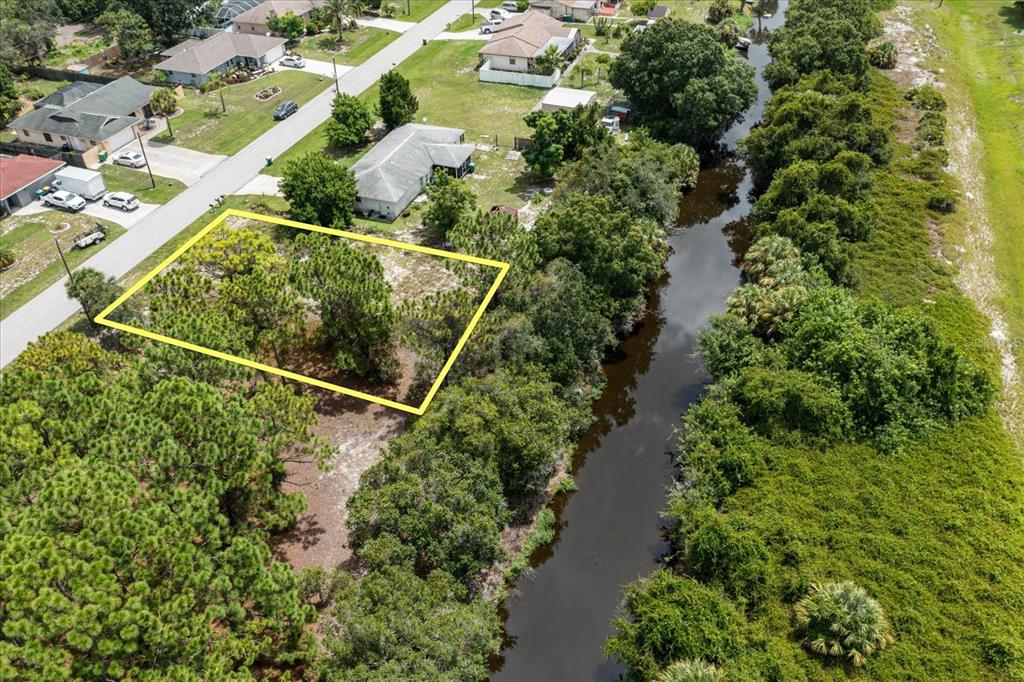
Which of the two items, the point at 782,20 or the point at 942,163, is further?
the point at 782,20

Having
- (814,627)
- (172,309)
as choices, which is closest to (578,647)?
(814,627)

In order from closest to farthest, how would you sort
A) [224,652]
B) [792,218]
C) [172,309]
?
[224,652] < [172,309] < [792,218]

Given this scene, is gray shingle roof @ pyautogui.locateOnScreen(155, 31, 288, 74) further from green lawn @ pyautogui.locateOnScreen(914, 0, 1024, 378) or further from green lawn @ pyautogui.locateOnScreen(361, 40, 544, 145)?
green lawn @ pyautogui.locateOnScreen(914, 0, 1024, 378)

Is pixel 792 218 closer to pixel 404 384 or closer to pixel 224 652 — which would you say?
pixel 404 384

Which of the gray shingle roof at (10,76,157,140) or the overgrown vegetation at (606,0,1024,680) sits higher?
the gray shingle roof at (10,76,157,140)

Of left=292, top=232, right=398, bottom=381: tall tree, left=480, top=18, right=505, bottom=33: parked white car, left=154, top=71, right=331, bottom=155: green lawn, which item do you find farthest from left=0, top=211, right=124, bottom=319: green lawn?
left=480, top=18, right=505, bottom=33: parked white car

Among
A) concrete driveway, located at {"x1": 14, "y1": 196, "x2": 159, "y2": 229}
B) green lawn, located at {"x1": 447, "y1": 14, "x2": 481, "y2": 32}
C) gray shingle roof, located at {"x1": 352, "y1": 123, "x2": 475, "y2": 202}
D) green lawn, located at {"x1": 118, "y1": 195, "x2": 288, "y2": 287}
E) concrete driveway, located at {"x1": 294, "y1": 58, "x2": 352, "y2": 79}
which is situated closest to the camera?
green lawn, located at {"x1": 118, "y1": 195, "x2": 288, "y2": 287}

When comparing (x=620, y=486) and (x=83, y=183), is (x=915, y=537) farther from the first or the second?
(x=83, y=183)

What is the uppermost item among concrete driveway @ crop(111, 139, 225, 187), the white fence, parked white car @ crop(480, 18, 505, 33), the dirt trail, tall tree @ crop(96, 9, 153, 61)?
tall tree @ crop(96, 9, 153, 61)
